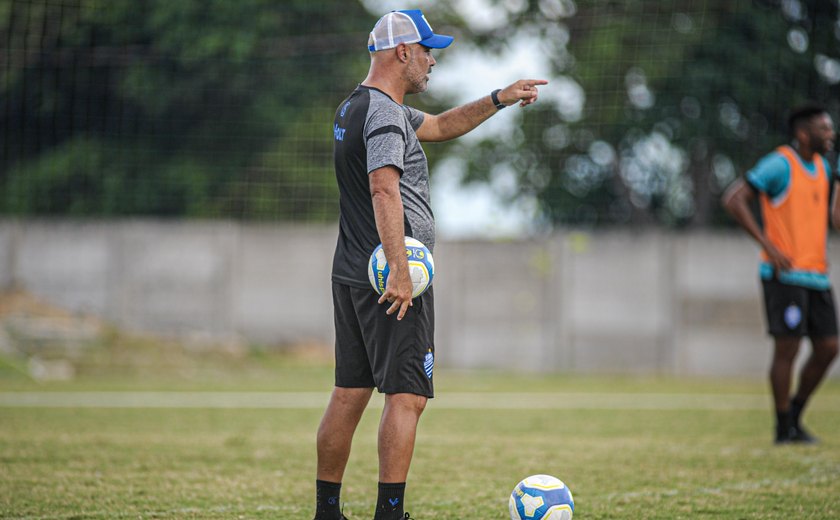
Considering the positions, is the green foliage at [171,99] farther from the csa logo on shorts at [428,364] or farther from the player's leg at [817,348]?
the csa logo on shorts at [428,364]

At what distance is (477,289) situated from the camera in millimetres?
18625

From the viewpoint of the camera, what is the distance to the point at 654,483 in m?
5.68

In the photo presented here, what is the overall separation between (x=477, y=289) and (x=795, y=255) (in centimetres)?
1134

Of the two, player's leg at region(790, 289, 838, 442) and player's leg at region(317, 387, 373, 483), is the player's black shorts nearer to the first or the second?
player's leg at region(317, 387, 373, 483)

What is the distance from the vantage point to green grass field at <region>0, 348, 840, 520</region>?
16.4ft

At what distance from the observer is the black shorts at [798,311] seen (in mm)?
7309

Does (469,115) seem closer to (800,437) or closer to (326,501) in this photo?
(326,501)

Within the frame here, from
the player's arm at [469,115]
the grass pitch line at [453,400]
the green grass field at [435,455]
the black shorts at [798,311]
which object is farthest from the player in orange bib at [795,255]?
the grass pitch line at [453,400]

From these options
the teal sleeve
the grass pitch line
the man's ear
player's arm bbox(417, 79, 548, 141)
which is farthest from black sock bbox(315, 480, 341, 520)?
the grass pitch line

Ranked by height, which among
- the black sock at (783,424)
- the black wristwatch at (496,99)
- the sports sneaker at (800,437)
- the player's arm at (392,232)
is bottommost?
the sports sneaker at (800,437)

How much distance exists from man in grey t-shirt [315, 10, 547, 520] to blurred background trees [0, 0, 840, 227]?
14.1 m

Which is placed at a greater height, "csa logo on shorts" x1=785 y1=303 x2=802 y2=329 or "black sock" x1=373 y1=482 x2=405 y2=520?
"csa logo on shorts" x1=785 y1=303 x2=802 y2=329

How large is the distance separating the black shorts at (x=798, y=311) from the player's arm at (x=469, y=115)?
3303 mm

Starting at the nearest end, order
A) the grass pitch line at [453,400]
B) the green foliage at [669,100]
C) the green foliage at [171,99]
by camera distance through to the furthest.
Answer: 1. the grass pitch line at [453,400]
2. the green foliage at [669,100]
3. the green foliage at [171,99]
